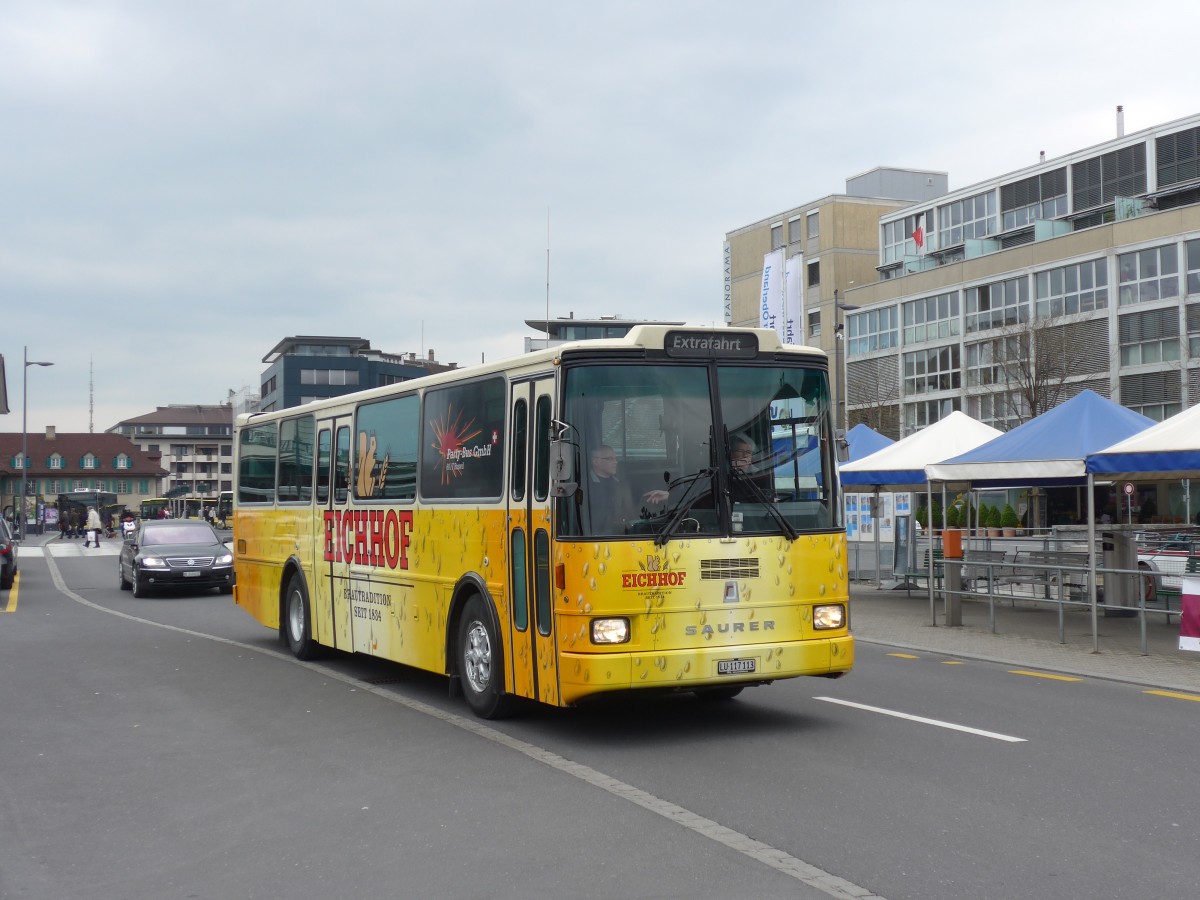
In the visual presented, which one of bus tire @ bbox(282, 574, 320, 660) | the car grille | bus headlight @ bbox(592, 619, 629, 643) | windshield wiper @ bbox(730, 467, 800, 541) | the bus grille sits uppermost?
windshield wiper @ bbox(730, 467, 800, 541)

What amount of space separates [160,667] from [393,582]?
12.1ft

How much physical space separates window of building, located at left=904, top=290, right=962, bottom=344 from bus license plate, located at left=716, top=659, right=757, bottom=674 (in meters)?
60.7

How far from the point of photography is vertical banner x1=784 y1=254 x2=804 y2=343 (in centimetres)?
3456

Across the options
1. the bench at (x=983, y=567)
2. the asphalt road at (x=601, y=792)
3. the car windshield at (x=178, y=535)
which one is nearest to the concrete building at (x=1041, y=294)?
the bench at (x=983, y=567)

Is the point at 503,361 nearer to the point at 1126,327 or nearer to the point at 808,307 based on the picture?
the point at 1126,327

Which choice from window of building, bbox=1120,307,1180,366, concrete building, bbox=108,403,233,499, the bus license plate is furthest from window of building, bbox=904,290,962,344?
concrete building, bbox=108,403,233,499

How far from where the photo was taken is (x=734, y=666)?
29.6ft

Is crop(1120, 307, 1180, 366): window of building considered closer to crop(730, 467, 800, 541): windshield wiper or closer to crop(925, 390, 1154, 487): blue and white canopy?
crop(925, 390, 1154, 487): blue and white canopy

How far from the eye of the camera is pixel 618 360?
9117 millimetres

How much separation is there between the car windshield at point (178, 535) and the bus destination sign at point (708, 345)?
19.8 meters

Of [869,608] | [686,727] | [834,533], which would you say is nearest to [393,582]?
[686,727]

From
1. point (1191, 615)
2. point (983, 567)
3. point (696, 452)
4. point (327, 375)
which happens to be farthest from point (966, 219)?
point (327, 375)

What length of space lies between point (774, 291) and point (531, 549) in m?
27.5

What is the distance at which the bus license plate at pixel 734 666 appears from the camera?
8.98m
